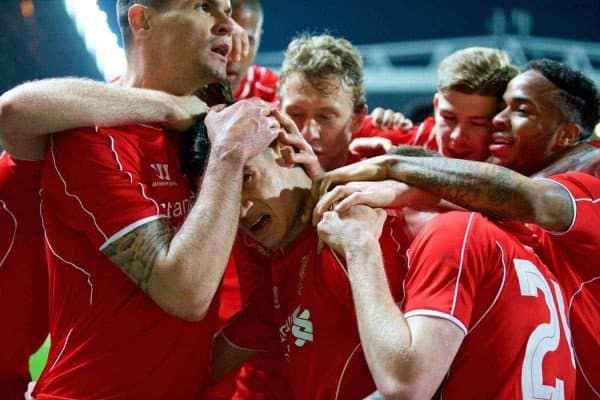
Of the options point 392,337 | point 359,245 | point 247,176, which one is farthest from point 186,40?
point 392,337

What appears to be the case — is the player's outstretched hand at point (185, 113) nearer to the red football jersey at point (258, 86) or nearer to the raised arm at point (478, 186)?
the raised arm at point (478, 186)

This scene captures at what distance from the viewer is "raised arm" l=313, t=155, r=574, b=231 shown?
1906 millimetres

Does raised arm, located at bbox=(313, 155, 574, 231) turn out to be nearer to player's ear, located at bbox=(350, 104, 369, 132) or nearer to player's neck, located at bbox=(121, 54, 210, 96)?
player's neck, located at bbox=(121, 54, 210, 96)

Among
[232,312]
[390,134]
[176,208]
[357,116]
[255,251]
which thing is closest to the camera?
[176,208]

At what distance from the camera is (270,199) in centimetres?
184

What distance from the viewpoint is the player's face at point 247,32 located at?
10.9 feet

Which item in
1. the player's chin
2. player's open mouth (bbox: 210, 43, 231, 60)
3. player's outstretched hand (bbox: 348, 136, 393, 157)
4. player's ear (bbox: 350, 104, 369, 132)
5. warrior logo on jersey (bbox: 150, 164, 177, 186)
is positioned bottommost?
player's outstretched hand (bbox: 348, 136, 393, 157)

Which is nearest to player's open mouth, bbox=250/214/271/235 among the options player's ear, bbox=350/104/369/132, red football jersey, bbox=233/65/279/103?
player's ear, bbox=350/104/369/132

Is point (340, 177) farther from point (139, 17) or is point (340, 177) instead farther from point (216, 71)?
point (139, 17)

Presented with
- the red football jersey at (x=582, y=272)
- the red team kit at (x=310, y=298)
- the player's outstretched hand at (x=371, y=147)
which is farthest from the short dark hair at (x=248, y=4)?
the red football jersey at (x=582, y=272)

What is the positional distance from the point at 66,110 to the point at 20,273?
68cm

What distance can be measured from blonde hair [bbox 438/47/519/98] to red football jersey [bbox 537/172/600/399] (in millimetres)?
705

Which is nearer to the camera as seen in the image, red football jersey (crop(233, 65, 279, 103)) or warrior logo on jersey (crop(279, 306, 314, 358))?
warrior logo on jersey (crop(279, 306, 314, 358))

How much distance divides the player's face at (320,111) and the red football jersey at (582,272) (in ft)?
2.58
